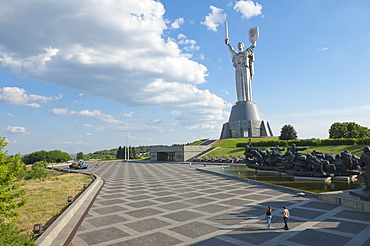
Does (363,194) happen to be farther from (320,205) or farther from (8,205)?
(8,205)

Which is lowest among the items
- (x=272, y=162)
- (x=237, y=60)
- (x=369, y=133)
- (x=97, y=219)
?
(x=97, y=219)

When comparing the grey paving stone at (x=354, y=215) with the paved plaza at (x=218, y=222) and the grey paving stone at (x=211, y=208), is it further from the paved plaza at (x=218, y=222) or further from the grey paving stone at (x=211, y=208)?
the grey paving stone at (x=211, y=208)

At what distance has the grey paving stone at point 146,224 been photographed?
8.56 meters

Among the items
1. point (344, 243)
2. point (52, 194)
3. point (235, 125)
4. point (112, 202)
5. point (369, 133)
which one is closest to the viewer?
point (344, 243)

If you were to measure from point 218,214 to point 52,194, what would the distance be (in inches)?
465

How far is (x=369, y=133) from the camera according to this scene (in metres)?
55.3

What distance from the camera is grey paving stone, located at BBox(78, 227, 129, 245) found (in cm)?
757

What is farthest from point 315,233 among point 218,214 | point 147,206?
point 147,206

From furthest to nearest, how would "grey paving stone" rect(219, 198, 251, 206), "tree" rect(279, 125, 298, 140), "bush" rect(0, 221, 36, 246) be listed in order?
1. "tree" rect(279, 125, 298, 140)
2. "grey paving stone" rect(219, 198, 251, 206)
3. "bush" rect(0, 221, 36, 246)

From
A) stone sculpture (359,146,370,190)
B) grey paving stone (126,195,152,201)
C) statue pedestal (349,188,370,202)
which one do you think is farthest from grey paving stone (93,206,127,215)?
stone sculpture (359,146,370,190)

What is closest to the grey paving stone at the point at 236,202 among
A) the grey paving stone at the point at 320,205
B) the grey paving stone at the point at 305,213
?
the grey paving stone at the point at 305,213

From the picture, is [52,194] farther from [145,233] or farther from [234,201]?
[234,201]

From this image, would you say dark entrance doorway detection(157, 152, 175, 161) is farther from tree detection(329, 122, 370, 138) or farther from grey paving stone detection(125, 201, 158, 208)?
grey paving stone detection(125, 201, 158, 208)

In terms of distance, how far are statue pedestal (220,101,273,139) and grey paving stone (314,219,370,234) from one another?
2036 inches
